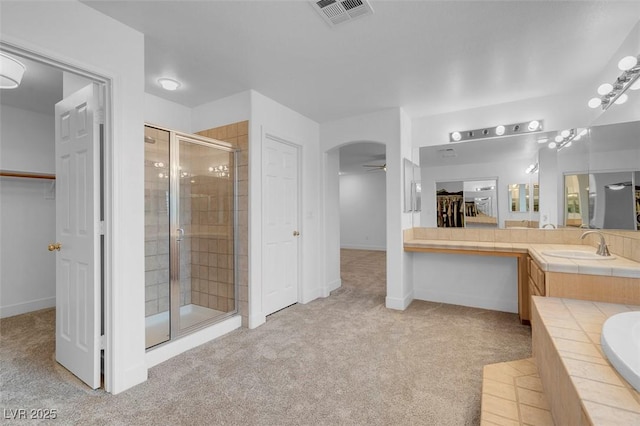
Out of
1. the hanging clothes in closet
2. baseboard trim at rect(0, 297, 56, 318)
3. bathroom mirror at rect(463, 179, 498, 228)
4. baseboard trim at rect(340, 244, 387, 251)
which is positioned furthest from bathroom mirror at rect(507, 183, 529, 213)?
baseboard trim at rect(0, 297, 56, 318)

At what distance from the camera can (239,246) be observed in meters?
3.12

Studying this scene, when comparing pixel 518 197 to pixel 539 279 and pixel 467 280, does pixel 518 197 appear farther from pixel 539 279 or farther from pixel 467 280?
pixel 539 279

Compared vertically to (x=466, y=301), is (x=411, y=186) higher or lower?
higher

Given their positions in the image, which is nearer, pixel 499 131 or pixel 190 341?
pixel 190 341

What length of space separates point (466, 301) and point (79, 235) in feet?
13.1

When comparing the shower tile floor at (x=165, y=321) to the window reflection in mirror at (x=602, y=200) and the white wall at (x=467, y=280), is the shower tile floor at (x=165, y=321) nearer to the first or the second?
the white wall at (x=467, y=280)

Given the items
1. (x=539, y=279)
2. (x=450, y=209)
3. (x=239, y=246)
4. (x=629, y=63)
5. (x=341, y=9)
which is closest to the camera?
(x=341, y=9)

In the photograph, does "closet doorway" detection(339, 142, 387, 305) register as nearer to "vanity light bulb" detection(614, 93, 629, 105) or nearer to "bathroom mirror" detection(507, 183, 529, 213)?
"bathroom mirror" detection(507, 183, 529, 213)

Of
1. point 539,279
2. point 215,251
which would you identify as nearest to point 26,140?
point 215,251

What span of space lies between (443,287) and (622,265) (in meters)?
2.08

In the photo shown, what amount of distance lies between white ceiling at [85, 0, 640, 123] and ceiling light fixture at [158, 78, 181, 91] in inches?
3.6

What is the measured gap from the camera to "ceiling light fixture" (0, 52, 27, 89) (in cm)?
206

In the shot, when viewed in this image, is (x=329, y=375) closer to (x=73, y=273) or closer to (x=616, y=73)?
(x=73, y=273)

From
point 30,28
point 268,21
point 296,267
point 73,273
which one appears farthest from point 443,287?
point 30,28
